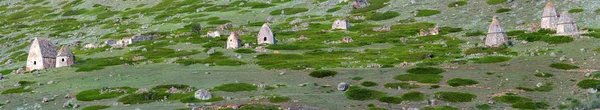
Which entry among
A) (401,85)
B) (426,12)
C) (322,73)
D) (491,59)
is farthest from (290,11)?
(401,85)

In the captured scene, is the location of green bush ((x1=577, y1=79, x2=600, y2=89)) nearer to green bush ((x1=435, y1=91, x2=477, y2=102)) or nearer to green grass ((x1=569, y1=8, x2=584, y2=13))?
green bush ((x1=435, y1=91, x2=477, y2=102))

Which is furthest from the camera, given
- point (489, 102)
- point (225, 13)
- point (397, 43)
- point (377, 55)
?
point (225, 13)

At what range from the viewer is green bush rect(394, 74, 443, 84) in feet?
207

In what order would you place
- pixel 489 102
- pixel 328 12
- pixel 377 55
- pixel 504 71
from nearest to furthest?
1. pixel 489 102
2. pixel 504 71
3. pixel 377 55
4. pixel 328 12

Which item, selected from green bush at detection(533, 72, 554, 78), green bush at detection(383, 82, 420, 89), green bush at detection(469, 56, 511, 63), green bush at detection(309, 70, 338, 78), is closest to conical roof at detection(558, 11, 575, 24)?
green bush at detection(469, 56, 511, 63)

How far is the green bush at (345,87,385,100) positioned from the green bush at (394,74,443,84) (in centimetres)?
674

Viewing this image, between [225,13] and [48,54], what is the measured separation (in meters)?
81.9

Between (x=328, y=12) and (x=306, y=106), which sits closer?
(x=306, y=106)

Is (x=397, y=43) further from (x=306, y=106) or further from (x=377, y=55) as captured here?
(x=306, y=106)

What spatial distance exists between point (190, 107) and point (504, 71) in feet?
104

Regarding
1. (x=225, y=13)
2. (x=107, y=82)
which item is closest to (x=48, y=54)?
(x=107, y=82)

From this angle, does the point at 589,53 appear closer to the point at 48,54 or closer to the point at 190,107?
the point at 190,107

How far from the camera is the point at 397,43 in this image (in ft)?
337

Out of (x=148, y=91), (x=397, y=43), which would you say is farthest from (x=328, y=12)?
(x=148, y=91)
